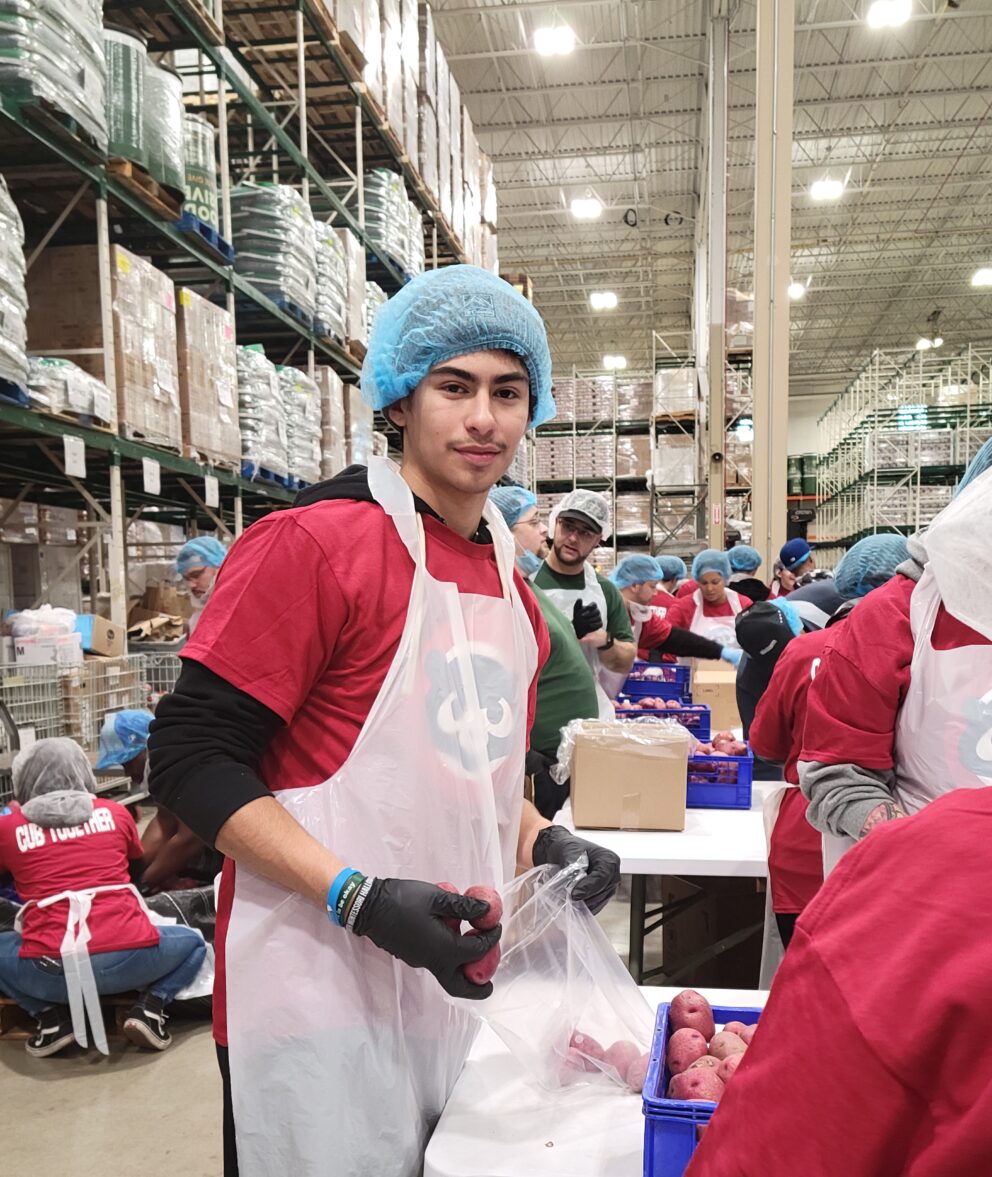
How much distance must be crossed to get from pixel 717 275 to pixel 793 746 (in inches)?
366

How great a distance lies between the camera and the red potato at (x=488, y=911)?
1226 mm

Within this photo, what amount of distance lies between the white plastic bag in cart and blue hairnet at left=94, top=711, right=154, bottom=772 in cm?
348

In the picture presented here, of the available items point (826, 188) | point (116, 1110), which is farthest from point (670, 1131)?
point (826, 188)

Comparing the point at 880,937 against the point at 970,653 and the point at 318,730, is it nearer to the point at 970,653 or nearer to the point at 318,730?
the point at 318,730

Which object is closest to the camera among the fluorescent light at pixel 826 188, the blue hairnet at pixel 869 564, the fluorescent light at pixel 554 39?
the blue hairnet at pixel 869 564

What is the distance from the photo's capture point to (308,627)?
1.26m

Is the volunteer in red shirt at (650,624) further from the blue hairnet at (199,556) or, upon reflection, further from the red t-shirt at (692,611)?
the blue hairnet at (199,556)

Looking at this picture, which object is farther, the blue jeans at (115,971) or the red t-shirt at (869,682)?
the blue jeans at (115,971)

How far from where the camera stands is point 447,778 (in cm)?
133

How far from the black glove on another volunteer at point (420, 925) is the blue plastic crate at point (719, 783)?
231 cm

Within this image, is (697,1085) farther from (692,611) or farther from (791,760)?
(692,611)

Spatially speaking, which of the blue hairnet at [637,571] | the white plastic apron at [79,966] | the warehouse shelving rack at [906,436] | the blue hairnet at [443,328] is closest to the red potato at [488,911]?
the blue hairnet at [443,328]

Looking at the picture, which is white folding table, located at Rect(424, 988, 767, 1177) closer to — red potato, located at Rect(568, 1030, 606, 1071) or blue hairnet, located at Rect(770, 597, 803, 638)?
→ red potato, located at Rect(568, 1030, 606, 1071)

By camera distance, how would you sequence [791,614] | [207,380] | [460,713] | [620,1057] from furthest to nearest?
[207,380] < [791,614] < [620,1057] < [460,713]
